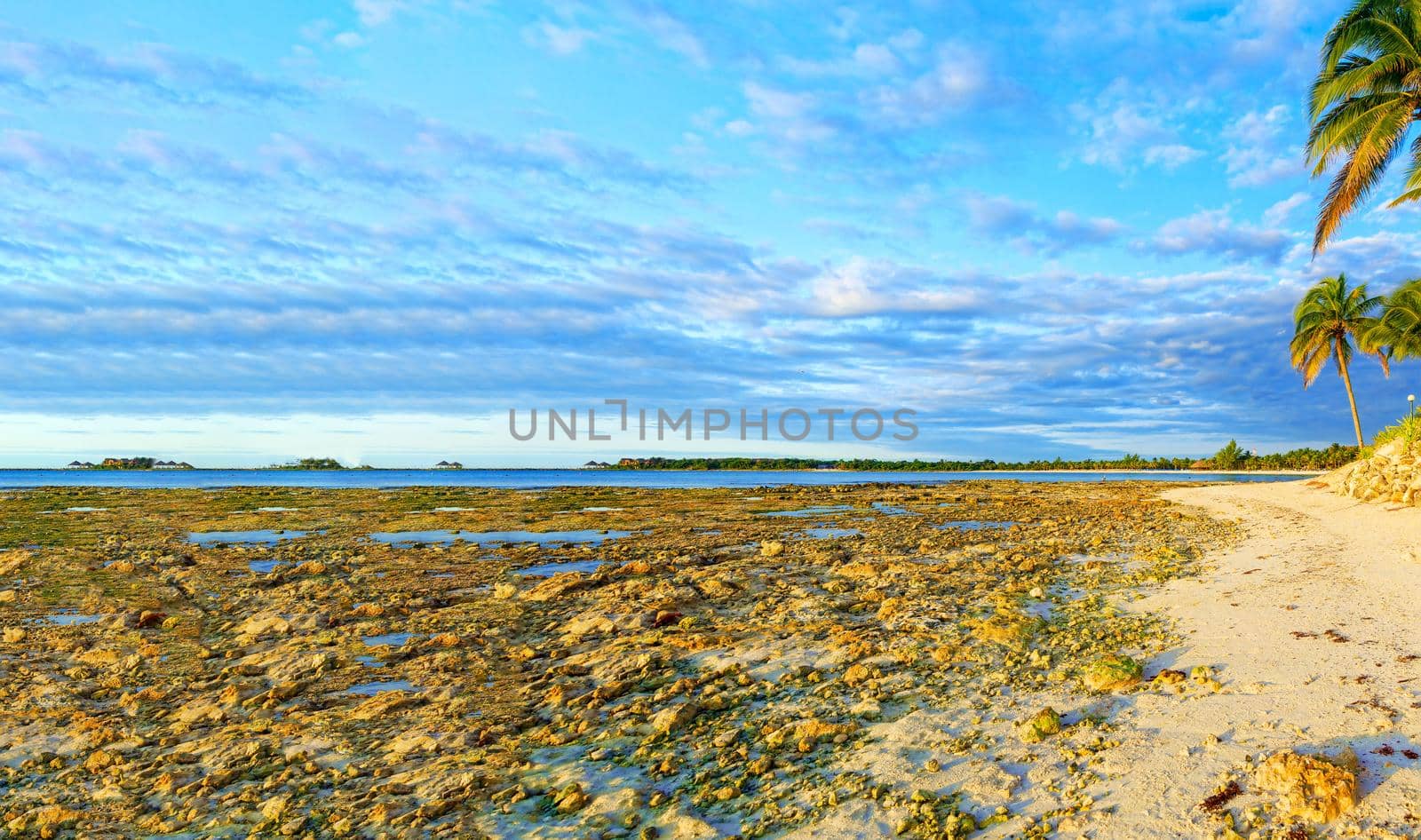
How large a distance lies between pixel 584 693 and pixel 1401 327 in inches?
1629

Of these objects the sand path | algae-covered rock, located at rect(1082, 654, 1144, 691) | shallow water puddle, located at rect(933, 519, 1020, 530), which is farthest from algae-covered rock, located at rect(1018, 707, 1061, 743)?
shallow water puddle, located at rect(933, 519, 1020, 530)

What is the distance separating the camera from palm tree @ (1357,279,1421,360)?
3062 centimetres

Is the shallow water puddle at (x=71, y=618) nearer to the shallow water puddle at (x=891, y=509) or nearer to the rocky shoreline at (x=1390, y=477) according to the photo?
the shallow water puddle at (x=891, y=509)

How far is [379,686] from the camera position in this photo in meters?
6.70

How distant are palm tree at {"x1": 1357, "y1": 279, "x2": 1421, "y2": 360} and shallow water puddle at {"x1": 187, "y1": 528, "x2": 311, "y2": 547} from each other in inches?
1658

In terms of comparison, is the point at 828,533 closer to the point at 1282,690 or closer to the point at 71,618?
the point at 1282,690

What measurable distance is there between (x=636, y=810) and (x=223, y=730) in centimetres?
363

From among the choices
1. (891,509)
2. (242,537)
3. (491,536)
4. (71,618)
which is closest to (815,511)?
(891,509)

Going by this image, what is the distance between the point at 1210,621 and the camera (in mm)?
7168

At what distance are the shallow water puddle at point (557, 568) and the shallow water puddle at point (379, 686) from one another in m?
5.52

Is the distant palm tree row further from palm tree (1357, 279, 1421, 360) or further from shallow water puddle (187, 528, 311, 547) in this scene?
shallow water puddle (187, 528, 311, 547)

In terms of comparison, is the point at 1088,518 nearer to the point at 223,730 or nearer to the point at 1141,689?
the point at 1141,689

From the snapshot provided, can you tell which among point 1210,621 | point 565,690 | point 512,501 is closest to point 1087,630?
point 1210,621

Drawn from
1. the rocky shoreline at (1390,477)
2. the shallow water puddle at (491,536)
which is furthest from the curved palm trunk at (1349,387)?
the shallow water puddle at (491,536)
